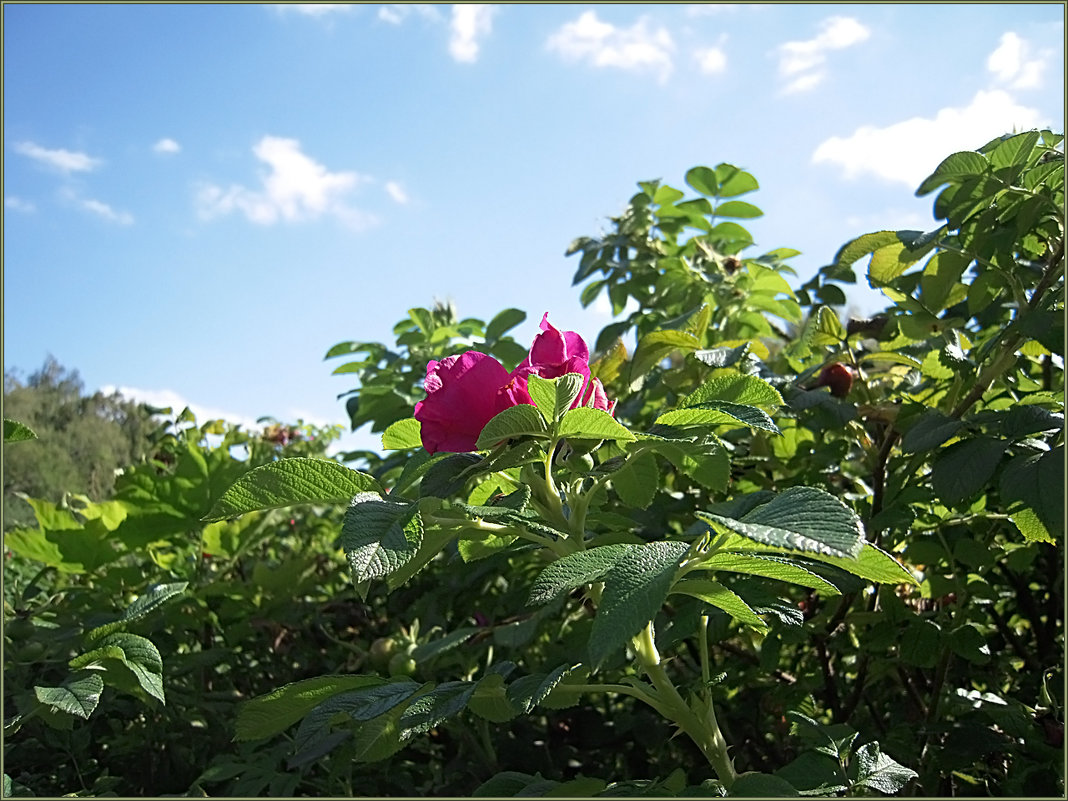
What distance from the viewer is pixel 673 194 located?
6.45 ft

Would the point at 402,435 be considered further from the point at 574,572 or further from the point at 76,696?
the point at 76,696

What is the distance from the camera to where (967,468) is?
99 centimetres

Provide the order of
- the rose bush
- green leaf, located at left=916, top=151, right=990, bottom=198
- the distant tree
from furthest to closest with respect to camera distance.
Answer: the distant tree
green leaf, located at left=916, top=151, right=990, bottom=198
the rose bush

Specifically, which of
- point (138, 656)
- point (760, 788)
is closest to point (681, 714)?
point (760, 788)

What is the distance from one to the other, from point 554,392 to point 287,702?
1.36 feet

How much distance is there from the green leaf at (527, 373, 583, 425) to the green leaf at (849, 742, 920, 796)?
45 centimetres

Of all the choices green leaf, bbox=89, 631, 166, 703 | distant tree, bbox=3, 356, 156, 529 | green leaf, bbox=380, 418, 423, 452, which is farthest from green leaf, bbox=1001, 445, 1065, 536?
Result: distant tree, bbox=3, 356, 156, 529

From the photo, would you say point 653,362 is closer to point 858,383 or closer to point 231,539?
point 858,383

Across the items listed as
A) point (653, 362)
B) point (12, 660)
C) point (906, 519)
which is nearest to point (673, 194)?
point (653, 362)

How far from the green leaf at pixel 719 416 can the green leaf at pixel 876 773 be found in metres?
0.34

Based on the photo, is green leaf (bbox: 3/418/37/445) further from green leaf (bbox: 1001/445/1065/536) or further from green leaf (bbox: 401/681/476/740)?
green leaf (bbox: 1001/445/1065/536)

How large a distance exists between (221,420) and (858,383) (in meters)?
1.79

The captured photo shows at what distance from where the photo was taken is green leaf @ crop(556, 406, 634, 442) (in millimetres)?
675

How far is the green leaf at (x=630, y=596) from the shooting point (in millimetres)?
511
